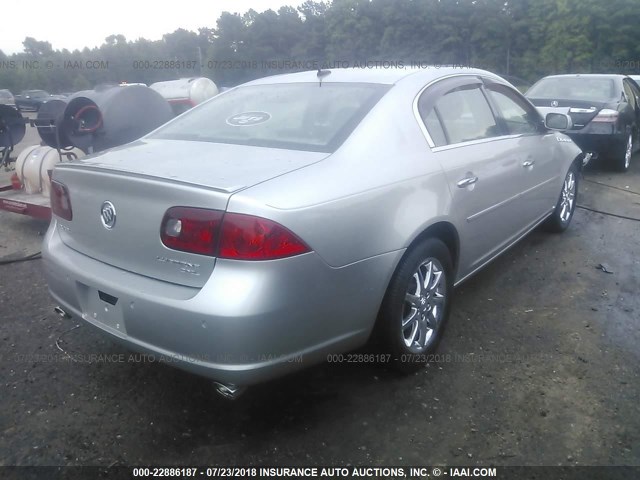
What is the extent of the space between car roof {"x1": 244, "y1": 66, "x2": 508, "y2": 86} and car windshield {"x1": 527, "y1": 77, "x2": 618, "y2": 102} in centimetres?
574

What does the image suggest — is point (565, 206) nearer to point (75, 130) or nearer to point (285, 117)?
point (285, 117)

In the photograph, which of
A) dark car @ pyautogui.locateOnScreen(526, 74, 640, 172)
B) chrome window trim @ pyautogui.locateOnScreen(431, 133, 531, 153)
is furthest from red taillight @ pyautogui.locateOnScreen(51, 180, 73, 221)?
→ dark car @ pyautogui.locateOnScreen(526, 74, 640, 172)

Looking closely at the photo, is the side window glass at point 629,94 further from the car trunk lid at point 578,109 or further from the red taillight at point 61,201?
the red taillight at point 61,201

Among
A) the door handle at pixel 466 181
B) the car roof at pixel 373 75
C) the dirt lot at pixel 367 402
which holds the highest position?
the car roof at pixel 373 75

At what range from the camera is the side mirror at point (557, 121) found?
425 centimetres

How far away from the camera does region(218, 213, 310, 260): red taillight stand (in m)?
1.88

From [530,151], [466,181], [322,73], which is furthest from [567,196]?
[322,73]

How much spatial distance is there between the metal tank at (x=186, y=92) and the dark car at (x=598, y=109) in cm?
1066

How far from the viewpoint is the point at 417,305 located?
2.71 meters

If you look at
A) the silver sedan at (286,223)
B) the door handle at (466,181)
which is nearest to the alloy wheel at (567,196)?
the silver sedan at (286,223)

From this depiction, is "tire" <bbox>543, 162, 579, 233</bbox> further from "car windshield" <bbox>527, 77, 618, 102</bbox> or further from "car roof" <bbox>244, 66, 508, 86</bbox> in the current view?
"car windshield" <bbox>527, 77, 618, 102</bbox>

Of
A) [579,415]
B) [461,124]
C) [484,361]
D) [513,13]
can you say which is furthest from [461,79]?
[513,13]

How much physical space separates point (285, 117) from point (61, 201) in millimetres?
1191

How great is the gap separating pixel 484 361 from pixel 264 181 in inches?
66.5
